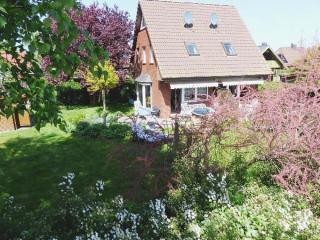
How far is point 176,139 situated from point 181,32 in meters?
18.1

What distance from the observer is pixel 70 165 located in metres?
12.8

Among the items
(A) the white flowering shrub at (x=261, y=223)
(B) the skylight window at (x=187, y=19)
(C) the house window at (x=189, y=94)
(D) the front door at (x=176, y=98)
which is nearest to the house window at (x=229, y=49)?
(B) the skylight window at (x=187, y=19)

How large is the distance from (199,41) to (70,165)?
16022 millimetres

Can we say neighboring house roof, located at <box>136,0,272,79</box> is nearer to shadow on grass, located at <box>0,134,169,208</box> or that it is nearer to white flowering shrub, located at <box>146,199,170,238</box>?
shadow on grass, located at <box>0,134,169,208</box>

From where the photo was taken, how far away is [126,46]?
2723 cm

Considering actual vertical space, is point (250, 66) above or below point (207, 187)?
above

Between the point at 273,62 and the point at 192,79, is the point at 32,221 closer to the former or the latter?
the point at 192,79

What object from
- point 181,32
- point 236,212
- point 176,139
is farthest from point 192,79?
point 236,212

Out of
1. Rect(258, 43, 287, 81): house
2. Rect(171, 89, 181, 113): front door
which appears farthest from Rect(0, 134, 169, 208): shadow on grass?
Rect(258, 43, 287, 81): house

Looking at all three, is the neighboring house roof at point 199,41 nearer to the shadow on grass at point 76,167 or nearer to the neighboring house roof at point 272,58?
the neighboring house roof at point 272,58

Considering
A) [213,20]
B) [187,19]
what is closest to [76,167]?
[187,19]

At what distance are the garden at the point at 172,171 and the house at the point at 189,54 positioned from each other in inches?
480

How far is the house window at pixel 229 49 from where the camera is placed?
25.2 m

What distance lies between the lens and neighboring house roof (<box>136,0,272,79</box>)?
23.4 metres
